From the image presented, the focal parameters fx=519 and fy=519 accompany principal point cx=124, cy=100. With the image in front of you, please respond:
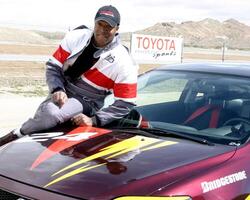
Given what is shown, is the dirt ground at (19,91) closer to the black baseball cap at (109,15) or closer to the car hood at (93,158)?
the black baseball cap at (109,15)

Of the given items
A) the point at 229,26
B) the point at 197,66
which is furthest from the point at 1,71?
the point at 229,26

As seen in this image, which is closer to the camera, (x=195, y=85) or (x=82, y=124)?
(x=82, y=124)

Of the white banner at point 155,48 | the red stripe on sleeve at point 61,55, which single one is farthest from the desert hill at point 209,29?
the red stripe on sleeve at point 61,55

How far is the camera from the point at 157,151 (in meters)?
3.18

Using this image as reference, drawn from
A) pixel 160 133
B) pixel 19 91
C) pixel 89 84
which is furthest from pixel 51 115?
pixel 19 91

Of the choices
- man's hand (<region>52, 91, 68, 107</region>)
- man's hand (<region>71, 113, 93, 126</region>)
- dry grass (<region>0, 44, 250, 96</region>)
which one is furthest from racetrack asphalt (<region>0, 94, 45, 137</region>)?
man's hand (<region>71, 113, 93, 126</region>)

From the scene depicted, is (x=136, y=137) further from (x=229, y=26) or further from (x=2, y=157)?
(x=229, y=26)

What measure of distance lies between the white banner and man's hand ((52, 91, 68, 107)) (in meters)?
12.0

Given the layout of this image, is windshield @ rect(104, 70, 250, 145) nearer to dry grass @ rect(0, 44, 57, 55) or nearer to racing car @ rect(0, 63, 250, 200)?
racing car @ rect(0, 63, 250, 200)

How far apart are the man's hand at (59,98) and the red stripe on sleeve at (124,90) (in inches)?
16.0

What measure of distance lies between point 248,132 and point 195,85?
0.98 metres

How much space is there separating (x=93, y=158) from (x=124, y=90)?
1130mm

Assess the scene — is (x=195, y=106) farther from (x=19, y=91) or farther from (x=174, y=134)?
(x=19, y=91)

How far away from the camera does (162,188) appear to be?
2664 millimetres
